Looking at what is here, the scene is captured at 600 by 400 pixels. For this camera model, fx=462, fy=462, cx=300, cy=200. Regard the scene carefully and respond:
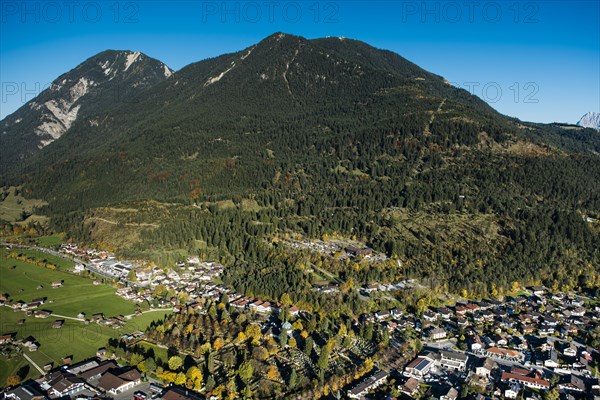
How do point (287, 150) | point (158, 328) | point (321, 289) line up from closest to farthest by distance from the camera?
point (158, 328) → point (321, 289) → point (287, 150)

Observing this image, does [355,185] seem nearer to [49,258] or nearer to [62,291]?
[49,258]

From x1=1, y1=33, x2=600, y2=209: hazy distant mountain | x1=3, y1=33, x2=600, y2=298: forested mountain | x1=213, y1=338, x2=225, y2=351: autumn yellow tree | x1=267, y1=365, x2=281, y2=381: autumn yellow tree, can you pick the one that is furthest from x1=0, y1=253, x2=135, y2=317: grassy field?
x1=1, y1=33, x2=600, y2=209: hazy distant mountain

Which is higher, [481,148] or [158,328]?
[481,148]

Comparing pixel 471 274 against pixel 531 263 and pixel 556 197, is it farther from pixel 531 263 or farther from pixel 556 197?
pixel 556 197

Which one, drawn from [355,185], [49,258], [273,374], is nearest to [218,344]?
[273,374]

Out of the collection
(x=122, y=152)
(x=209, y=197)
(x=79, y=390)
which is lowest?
(x=79, y=390)

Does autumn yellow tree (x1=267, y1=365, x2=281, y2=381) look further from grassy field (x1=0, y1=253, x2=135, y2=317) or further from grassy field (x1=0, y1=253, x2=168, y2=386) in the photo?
grassy field (x1=0, y1=253, x2=135, y2=317)

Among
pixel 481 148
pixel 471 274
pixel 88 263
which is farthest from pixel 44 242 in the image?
pixel 481 148
